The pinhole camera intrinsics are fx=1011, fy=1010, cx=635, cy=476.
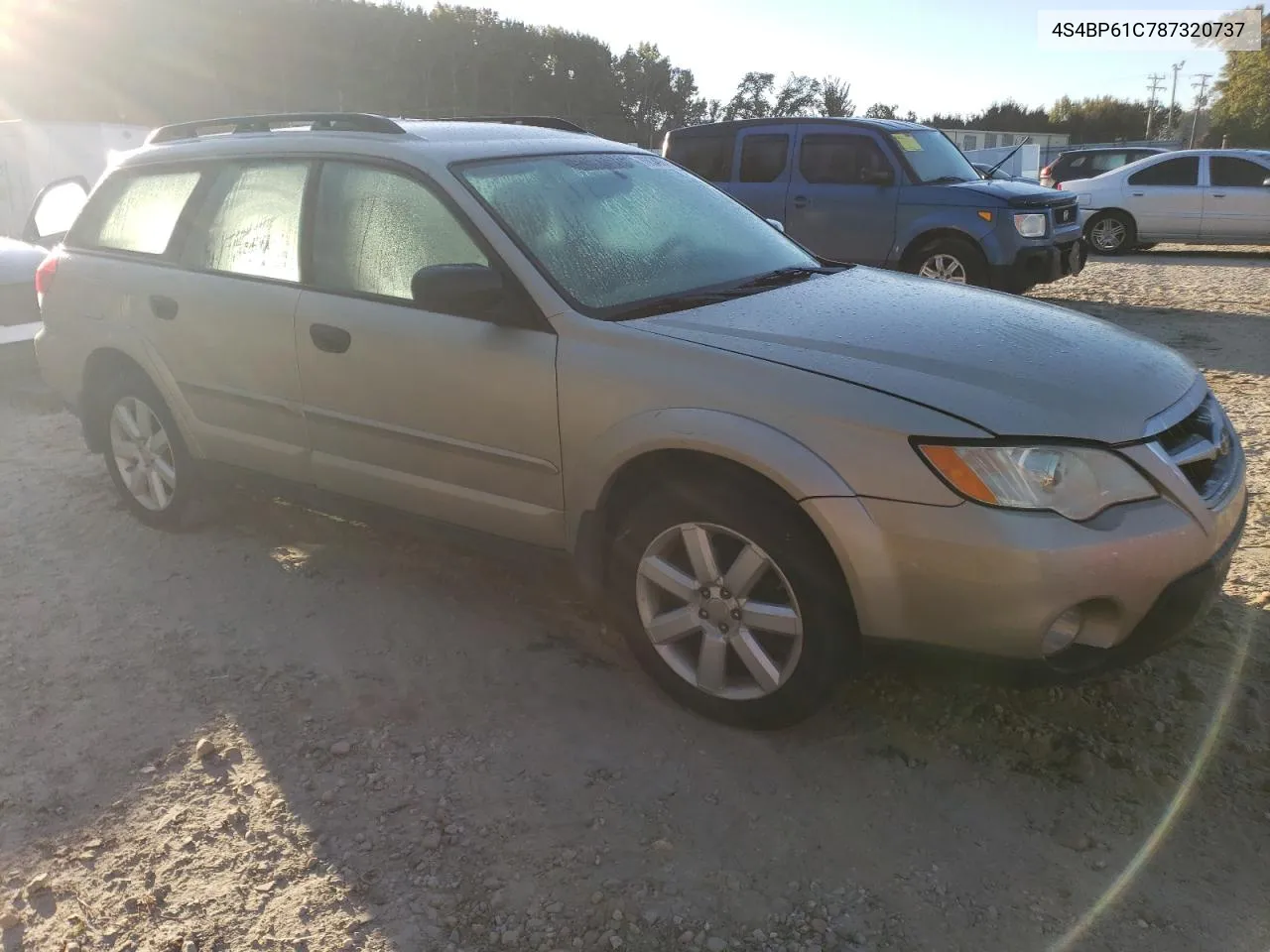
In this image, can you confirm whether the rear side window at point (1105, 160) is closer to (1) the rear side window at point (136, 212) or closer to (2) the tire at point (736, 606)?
(1) the rear side window at point (136, 212)

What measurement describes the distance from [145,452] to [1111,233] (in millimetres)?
14151

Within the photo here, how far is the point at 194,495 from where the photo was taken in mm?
4438

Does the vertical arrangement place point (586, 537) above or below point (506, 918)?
above

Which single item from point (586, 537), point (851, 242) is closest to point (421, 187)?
point (586, 537)

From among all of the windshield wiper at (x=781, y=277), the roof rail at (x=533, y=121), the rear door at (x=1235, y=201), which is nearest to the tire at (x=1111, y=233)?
the rear door at (x=1235, y=201)

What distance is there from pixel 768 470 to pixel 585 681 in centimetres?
107

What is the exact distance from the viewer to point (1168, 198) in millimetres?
14062

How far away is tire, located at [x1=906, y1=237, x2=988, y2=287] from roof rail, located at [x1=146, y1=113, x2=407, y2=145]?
6248 millimetres

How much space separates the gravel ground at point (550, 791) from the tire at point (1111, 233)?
12.2 m

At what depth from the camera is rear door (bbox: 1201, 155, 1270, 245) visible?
44.5 ft

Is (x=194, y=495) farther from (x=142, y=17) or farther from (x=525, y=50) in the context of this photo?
(x=525, y=50)

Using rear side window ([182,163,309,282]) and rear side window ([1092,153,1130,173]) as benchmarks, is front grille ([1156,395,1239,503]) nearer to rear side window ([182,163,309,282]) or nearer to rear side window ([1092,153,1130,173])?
rear side window ([182,163,309,282])

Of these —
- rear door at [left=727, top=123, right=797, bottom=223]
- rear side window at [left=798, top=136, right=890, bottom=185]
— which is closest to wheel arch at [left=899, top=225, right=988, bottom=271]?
rear side window at [left=798, top=136, right=890, bottom=185]

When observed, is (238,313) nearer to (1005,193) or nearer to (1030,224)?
(1005,193)
